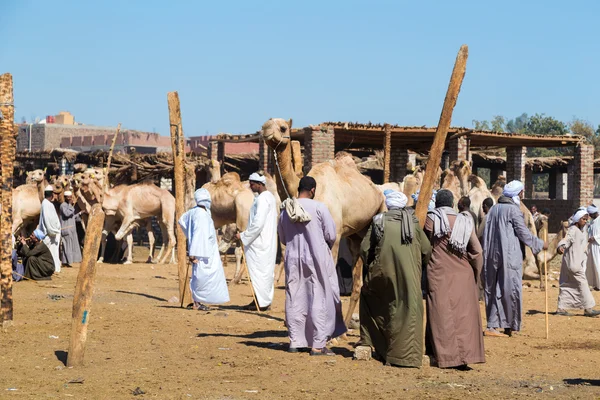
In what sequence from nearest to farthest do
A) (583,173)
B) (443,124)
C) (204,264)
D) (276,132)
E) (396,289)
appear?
1. (396,289)
2. (443,124)
3. (276,132)
4. (204,264)
5. (583,173)

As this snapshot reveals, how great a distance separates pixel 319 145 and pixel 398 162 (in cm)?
504

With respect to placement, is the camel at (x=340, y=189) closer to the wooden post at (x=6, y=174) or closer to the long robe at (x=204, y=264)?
the long robe at (x=204, y=264)

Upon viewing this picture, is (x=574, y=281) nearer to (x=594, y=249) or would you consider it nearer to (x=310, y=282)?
(x=594, y=249)

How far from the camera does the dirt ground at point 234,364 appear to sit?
668 centimetres

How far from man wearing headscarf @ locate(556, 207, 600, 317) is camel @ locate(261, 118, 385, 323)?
335 cm

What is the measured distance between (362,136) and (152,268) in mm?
6521

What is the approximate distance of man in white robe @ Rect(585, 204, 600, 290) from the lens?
1512 centimetres

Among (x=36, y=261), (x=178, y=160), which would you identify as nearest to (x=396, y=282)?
(x=178, y=160)

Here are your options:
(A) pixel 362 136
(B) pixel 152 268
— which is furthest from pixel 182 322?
(A) pixel 362 136

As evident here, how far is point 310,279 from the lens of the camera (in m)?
8.35

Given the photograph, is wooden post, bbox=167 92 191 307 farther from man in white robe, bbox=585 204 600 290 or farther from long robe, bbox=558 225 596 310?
man in white robe, bbox=585 204 600 290

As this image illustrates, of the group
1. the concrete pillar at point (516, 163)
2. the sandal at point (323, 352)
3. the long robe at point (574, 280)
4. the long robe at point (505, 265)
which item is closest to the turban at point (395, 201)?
the sandal at point (323, 352)

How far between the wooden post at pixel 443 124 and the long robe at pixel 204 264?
446cm

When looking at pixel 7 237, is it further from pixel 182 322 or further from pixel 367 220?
pixel 367 220
